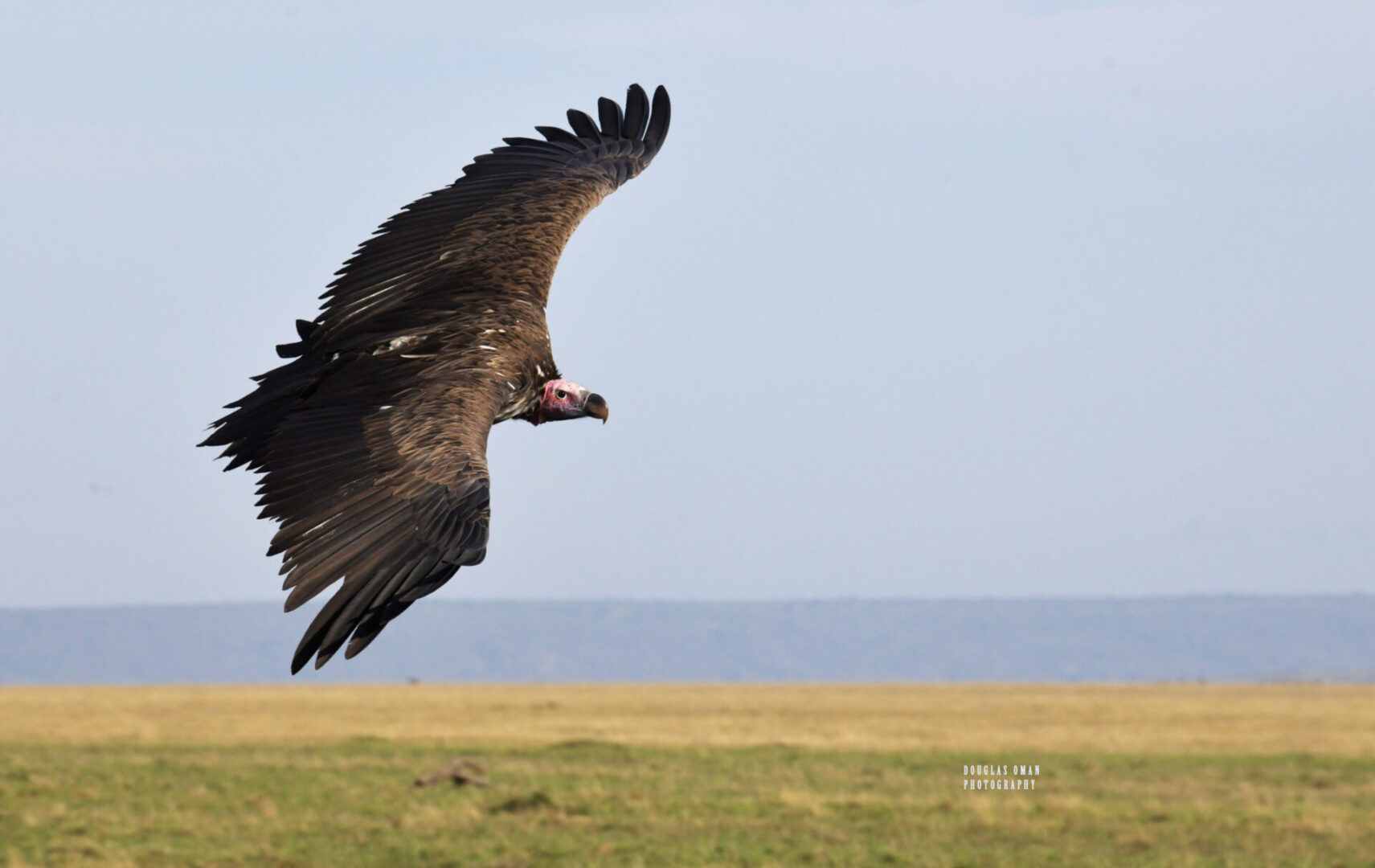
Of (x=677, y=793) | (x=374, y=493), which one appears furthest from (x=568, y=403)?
(x=677, y=793)

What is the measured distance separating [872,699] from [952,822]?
69405 millimetres

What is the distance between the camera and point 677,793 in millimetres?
34531

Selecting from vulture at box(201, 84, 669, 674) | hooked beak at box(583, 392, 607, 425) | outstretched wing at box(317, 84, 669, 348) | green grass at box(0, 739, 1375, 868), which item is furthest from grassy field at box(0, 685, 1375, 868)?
hooked beak at box(583, 392, 607, 425)

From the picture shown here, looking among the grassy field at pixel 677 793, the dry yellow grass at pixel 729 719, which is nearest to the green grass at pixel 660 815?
the grassy field at pixel 677 793

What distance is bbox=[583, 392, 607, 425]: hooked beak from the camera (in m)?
10.6

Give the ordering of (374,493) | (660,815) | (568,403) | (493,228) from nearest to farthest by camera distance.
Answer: (374,493), (568,403), (493,228), (660,815)

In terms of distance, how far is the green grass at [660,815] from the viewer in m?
26.5

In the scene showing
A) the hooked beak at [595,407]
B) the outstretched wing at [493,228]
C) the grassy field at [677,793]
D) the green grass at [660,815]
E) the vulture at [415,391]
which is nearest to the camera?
the vulture at [415,391]

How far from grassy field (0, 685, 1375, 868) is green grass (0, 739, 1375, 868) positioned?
9 cm

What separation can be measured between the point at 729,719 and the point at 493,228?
6348 centimetres

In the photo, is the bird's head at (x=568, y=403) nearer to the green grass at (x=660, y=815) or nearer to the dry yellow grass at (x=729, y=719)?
the green grass at (x=660, y=815)

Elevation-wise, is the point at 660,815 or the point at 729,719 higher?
the point at 729,719

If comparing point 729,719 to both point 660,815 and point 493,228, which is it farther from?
point 493,228

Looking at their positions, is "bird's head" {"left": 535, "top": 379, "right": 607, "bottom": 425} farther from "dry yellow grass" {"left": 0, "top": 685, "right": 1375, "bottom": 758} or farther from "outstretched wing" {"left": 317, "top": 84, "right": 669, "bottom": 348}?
"dry yellow grass" {"left": 0, "top": 685, "right": 1375, "bottom": 758}
